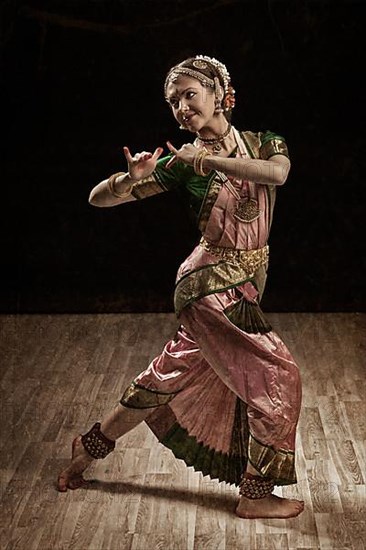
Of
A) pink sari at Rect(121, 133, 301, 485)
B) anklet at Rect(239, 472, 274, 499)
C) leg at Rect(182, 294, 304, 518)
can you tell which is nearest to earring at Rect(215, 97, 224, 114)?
pink sari at Rect(121, 133, 301, 485)

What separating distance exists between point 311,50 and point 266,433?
290 centimetres

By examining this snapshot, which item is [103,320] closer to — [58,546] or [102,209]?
[102,209]

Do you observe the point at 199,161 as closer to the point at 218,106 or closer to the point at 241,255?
the point at 218,106

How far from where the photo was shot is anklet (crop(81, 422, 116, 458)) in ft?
16.2

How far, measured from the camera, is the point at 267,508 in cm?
471

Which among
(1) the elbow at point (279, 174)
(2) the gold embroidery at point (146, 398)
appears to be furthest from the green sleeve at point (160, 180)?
(2) the gold embroidery at point (146, 398)

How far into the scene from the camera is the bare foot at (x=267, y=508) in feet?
15.4

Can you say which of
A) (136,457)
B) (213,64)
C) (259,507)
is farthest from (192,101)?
(136,457)

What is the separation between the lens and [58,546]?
4.49m

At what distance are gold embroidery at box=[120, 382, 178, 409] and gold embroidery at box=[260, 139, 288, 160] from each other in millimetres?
837

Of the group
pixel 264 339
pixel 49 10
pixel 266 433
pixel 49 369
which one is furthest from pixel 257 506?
pixel 49 10

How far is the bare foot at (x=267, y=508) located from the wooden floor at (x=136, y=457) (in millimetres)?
31

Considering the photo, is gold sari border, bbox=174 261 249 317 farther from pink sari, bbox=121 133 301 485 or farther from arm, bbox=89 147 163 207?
arm, bbox=89 147 163 207

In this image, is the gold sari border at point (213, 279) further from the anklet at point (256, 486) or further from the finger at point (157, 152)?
the anklet at point (256, 486)
